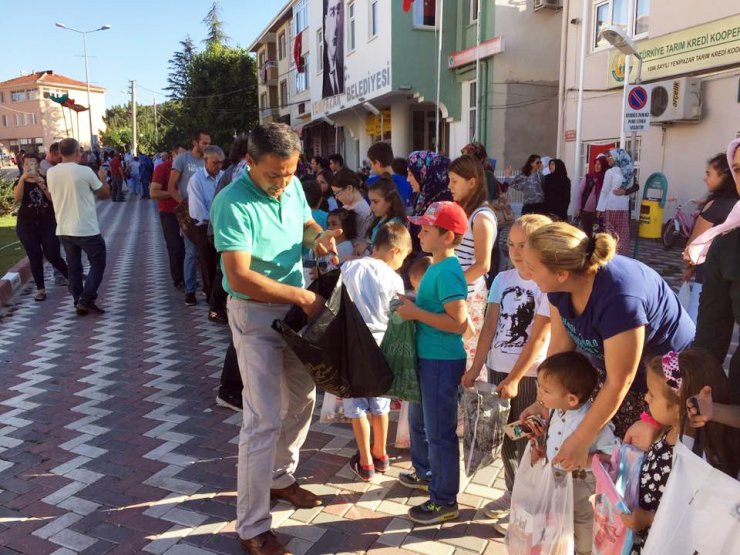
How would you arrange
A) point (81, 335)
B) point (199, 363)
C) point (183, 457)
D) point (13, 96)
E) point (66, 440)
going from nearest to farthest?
1. point (183, 457)
2. point (66, 440)
3. point (199, 363)
4. point (81, 335)
5. point (13, 96)

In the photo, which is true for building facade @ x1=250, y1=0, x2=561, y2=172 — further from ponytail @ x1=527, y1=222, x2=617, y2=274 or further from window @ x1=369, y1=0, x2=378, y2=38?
ponytail @ x1=527, y1=222, x2=617, y2=274

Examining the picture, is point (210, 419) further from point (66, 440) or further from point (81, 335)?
point (81, 335)

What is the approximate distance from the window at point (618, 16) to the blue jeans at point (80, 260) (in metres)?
11.3

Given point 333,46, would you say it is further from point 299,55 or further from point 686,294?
point 686,294

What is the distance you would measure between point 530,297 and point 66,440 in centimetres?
315

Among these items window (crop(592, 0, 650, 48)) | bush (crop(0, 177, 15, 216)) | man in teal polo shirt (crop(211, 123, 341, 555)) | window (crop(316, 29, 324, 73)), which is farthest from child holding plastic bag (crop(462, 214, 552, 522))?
window (crop(316, 29, 324, 73))

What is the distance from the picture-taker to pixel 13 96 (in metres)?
77.2

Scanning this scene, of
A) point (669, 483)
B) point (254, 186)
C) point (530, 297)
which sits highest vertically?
point (254, 186)

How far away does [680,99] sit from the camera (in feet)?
37.0

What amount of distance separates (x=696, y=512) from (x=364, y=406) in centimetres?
198

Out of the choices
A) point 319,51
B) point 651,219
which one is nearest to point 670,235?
point 651,219

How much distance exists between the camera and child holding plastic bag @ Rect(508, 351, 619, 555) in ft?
7.64

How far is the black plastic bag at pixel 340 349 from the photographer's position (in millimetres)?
2678

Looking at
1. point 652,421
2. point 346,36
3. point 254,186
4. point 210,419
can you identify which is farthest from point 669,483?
point 346,36
